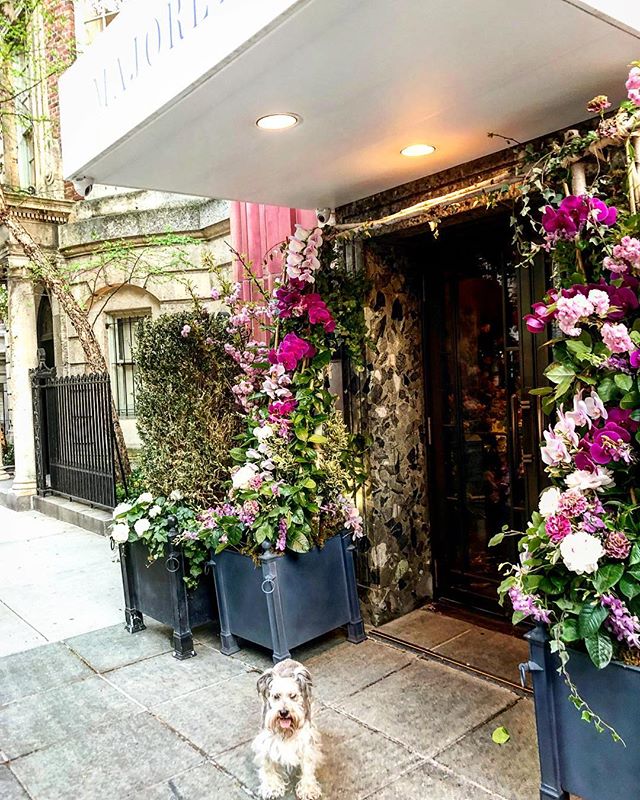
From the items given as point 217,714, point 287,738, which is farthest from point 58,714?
point 287,738

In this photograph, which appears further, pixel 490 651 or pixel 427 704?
pixel 490 651

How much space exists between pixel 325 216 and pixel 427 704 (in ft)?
10.5

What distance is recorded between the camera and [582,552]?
2172mm

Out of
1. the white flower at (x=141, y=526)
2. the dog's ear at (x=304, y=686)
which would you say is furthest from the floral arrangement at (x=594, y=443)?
the white flower at (x=141, y=526)

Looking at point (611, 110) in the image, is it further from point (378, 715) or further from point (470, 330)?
point (378, 715)

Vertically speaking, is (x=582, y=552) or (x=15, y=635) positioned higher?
(x=582, y=552)

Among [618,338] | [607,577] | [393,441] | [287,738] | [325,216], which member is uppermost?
[325,216]

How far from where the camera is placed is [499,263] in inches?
163

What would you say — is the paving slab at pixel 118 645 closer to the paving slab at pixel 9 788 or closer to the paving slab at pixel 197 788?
the paving slab at pixel 9 788

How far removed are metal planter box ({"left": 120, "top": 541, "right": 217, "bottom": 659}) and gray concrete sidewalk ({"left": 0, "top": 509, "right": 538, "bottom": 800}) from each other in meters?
0.13

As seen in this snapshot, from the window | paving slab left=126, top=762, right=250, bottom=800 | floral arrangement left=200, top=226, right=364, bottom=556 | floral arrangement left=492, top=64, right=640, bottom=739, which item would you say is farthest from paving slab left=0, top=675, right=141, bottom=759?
the window

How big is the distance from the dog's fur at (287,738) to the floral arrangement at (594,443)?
926 millimetres

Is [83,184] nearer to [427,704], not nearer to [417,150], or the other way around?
[417,150]

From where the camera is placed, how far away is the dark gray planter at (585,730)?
7.05 ft
